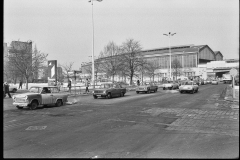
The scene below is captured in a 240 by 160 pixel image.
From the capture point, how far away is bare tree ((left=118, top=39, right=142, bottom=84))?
39.0 m

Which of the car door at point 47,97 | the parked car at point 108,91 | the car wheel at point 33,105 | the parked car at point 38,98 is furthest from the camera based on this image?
the parked car at point 108,91

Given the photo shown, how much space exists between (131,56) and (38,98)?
29.5 m

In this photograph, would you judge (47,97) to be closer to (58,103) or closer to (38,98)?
(38,98)

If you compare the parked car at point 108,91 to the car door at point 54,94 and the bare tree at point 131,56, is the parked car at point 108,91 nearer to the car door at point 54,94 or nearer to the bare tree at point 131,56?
the car door at point 54,94

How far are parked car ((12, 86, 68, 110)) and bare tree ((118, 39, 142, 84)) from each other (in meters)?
26.2

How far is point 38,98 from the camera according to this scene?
11141 mm

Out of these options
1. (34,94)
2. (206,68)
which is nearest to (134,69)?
(34,94)

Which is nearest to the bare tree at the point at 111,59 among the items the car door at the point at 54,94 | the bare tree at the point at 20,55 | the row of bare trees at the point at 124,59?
the row of bare trees at the point at 124,59

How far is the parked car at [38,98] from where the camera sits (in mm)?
9266

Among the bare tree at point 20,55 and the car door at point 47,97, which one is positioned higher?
the bare tree at point 20,55

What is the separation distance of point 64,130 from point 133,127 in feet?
6.86

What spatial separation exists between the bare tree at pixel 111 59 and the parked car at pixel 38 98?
25151 millimetres

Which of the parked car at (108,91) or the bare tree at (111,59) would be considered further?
the bare tree at (111,59)

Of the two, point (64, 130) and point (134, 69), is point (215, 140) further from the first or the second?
point (134, 69)
